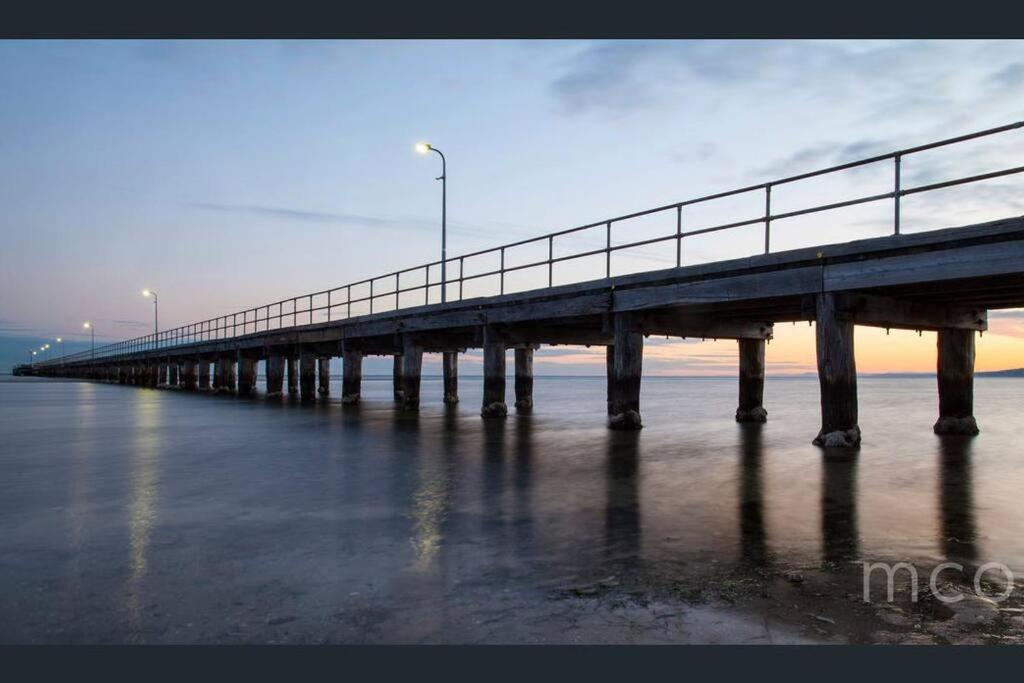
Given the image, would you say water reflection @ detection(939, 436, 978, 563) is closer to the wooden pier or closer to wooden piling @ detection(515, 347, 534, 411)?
the wooden pier

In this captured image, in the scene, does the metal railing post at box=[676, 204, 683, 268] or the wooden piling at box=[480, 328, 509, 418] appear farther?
the wooden piling at box=[480, 328, 509, 418]

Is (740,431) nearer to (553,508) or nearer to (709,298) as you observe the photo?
(709,298)

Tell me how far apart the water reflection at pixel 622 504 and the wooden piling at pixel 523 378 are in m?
16.7

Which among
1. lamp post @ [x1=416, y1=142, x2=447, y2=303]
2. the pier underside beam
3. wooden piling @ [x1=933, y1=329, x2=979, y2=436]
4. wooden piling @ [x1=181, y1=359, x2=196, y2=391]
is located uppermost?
lamp post @ [x1=416, y1=142, x2=447, y2=303]

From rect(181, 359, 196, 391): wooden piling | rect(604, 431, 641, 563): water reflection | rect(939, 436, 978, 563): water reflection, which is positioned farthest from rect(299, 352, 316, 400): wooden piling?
rect(939, 436, 978, 563): water reflection

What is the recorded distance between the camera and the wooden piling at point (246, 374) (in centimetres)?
4922

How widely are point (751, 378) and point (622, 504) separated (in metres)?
16.1

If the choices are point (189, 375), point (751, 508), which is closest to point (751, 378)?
point (751, 508)

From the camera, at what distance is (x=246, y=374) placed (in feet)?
162

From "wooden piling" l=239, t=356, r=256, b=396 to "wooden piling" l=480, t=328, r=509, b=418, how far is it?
28733mm

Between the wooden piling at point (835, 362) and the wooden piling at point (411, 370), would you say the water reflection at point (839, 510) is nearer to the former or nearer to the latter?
the wooden piling at point (835, 362)

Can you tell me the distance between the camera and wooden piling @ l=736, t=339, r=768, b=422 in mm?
23422

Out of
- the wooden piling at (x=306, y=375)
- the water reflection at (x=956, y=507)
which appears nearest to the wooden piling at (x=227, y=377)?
the wooden piling at (x=306, y=375)

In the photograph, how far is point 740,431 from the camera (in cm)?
2127
